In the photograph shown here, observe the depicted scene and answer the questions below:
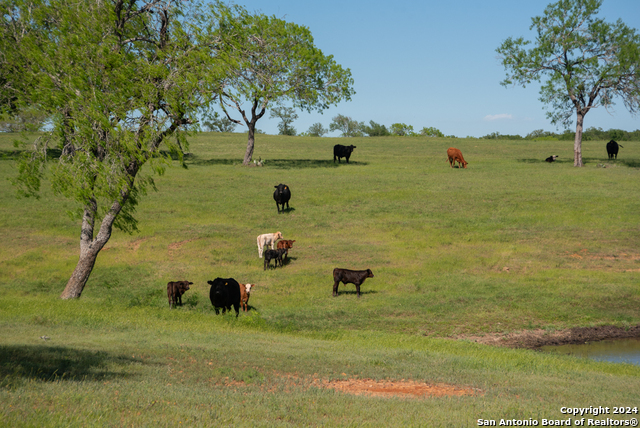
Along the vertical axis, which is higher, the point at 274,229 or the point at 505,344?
the point at 274,229

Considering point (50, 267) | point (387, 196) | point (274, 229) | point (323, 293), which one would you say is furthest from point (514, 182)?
point (50, 267)

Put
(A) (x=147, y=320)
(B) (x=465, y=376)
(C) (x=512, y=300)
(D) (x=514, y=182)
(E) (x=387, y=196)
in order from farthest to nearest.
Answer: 1. (D) (x=514, y=182)
2. (E) (x=387, y=196)
3. (C) (x=512, y=300)
4. (A) (x=147, y=320)
5. (B) (x=465, y=376)

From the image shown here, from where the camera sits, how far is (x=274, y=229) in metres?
29.2

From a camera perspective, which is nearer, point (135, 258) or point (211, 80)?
point (211, 80)

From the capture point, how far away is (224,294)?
16.7m

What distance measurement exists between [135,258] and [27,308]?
9.95 meters

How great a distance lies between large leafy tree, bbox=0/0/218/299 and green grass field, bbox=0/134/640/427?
2.22m

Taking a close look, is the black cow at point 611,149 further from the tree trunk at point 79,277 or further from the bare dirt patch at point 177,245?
the tree trunk at point 79,277

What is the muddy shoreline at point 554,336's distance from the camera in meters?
15.9

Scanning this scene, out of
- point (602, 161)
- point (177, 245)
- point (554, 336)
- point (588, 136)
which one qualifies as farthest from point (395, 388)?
point (588, 136)

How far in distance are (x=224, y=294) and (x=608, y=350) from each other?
11819mm

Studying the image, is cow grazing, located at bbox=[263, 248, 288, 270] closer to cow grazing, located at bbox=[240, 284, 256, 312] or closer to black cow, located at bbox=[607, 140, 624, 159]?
cow grazing, located at bbox=[240, 284, 256, 312]

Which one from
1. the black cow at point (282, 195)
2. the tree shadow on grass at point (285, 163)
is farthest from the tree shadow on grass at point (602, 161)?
the black cow at point (282, 195)

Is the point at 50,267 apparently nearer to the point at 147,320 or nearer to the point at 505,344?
the point at 147,320
